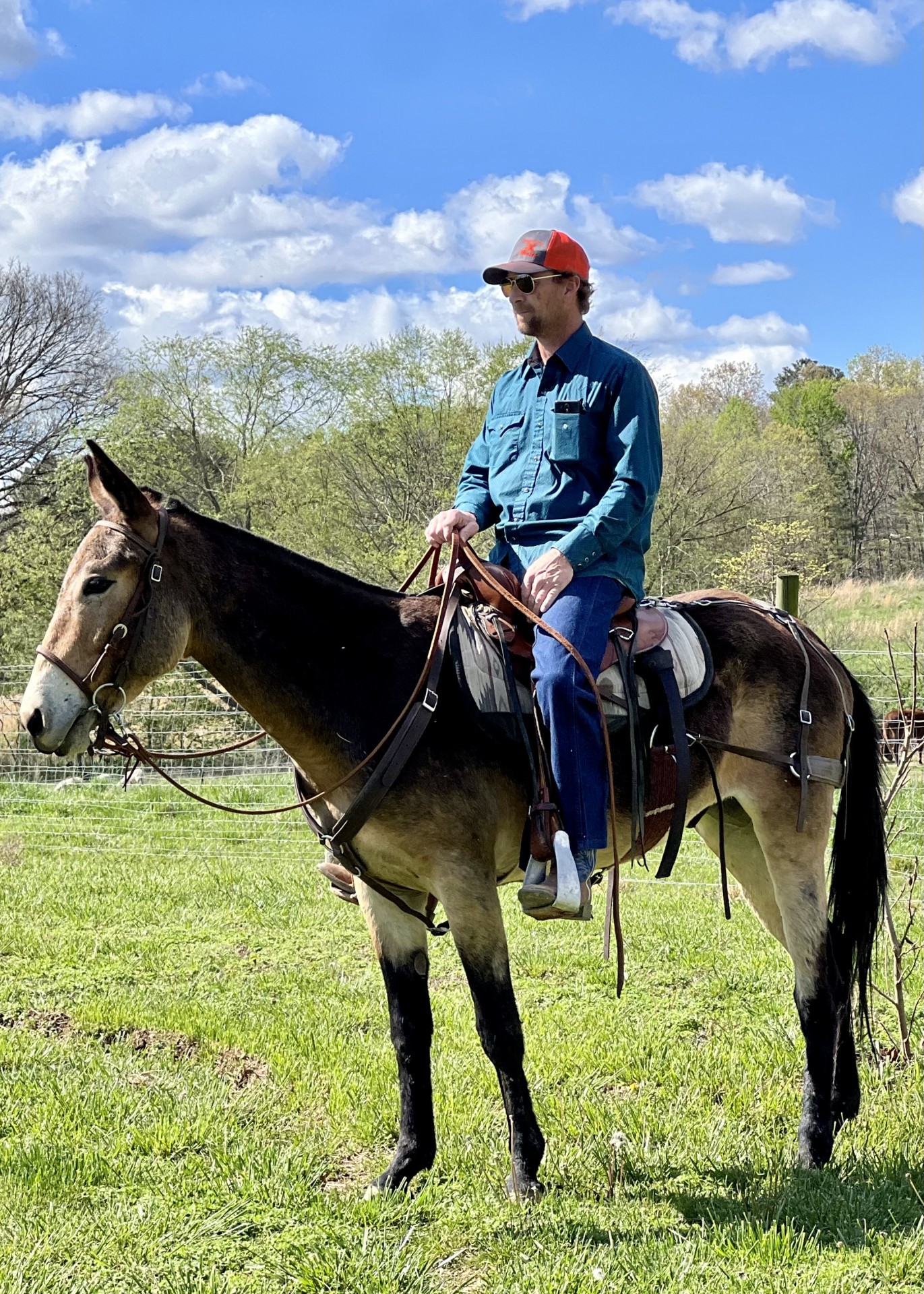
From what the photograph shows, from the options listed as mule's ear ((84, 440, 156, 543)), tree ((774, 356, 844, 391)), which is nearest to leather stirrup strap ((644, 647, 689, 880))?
mule's ear ((84, 440, 156, 543))

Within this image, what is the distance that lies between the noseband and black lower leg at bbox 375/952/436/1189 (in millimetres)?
1408

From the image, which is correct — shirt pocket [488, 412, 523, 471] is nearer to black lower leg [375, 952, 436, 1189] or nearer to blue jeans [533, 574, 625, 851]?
blue jeans [533, 574, 625, 851]

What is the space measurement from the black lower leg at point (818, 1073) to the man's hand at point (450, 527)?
85.4 inches

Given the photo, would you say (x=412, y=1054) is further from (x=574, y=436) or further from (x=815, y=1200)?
(x=574, y=436)

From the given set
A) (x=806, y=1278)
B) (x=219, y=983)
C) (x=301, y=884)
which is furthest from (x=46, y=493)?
(x=806, y=1278)

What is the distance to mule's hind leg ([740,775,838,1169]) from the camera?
13.6ft

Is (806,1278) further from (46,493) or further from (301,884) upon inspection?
(46,493)

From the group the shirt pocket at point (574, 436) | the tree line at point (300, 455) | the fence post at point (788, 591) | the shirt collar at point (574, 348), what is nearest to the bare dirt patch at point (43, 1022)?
the shirt pocket at point (574, 436)

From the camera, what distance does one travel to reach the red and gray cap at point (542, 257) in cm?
373

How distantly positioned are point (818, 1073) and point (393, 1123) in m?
1.64

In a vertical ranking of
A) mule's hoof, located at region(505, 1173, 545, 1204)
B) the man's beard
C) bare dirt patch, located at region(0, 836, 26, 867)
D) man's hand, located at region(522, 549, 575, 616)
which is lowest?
mule's hoof, located at region(505, 1173, 545, 1204)

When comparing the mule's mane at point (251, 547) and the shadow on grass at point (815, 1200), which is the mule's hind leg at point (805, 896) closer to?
the shadow on grass at point (815, 1200)

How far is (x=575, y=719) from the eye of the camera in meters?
3.49

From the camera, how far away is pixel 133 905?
7516 millimetres
